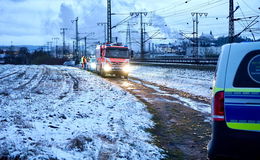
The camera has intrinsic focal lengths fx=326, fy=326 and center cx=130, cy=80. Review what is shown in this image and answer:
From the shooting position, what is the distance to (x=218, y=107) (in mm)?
4570

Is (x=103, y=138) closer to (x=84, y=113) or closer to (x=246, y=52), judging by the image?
(x=84, y=113)

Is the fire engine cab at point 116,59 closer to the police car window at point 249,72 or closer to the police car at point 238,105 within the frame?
the police car at point 238,105

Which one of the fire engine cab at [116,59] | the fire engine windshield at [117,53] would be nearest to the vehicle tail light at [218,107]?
the fire engine cab at [116,59]

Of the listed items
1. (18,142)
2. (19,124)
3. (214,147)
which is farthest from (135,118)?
(214,147)

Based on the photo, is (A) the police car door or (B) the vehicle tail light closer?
(A) the police car door

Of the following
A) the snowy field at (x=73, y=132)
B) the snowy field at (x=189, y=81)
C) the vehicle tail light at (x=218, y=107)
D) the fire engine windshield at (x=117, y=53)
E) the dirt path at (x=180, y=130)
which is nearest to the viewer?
the vehicle tail light at (x=218, y=107)

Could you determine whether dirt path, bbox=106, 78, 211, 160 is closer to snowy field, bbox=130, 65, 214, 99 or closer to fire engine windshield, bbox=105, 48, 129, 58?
snowy field, bbox=130, 65, 214, 99

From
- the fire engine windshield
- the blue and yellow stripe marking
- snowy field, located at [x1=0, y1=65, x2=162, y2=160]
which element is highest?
the fire engine windshield

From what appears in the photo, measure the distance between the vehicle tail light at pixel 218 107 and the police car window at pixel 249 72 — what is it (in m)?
0.25

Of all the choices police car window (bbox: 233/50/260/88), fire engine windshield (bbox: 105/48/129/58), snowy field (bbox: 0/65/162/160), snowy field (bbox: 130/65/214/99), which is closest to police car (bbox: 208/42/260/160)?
police car window (bbox: 233/50/260/88)

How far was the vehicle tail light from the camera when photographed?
4531 millimetres

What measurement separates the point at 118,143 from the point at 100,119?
8.00ft

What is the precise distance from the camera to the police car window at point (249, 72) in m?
4.36

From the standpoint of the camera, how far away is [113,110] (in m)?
10.9
